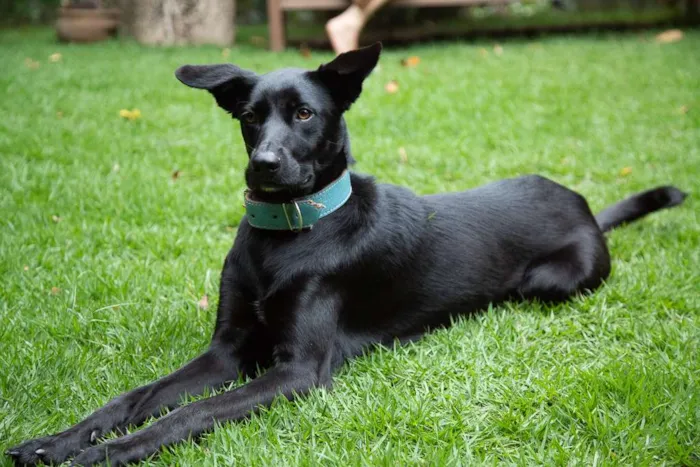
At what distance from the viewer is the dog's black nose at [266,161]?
2.55m

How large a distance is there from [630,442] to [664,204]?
87.3 inches

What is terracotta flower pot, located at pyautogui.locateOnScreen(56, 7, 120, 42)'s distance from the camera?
10805mm

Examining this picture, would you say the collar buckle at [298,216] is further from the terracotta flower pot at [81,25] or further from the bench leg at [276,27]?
the terracotta flower pot at [81,25]

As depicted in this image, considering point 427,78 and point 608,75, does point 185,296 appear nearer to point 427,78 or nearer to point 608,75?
point 427,78

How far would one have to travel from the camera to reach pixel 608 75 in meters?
8.23

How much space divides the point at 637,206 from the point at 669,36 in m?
7.88

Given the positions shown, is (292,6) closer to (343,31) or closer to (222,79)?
(343,31)

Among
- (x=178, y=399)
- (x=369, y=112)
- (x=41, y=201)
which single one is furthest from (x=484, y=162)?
(x=178, y=399)

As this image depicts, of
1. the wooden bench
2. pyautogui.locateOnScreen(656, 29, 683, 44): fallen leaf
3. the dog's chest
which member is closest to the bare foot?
the wooden bench

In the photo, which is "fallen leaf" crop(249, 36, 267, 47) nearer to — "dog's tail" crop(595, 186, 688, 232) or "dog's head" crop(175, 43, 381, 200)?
"dog's tail" crop(595, 186, 688, 232)

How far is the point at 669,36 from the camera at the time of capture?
35.7 feet

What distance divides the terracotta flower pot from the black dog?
8.92 m

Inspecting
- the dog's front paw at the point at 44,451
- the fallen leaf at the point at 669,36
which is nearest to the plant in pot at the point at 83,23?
the fallen leaf at the point at 669,36

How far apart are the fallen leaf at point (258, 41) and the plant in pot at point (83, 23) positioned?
2127 millimetres
